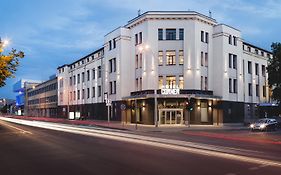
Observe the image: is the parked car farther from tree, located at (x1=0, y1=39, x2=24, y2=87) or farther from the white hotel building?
tree, located at (x1=0, y1=39, x2=24, y2=87)

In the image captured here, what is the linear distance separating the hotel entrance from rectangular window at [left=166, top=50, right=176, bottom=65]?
6682mm

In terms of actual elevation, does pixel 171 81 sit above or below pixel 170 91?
above

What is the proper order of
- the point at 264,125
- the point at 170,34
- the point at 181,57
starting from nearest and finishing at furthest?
1. the point at 264,125
2. the point at 181,57
3. the point at 170,34

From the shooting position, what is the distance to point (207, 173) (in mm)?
11023

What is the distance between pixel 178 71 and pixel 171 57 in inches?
88.8

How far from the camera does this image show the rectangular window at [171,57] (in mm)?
52347

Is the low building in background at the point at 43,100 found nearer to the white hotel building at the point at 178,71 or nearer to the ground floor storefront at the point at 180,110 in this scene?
the white hotel building at the point at 178,71

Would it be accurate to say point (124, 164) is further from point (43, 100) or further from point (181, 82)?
point (43, 100)

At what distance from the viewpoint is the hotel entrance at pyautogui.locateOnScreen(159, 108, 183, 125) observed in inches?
2018

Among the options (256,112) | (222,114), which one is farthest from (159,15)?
(256,112)

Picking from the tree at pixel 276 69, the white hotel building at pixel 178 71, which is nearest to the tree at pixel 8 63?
the white hotel building at pixel 178 71

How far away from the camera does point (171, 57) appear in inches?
2068

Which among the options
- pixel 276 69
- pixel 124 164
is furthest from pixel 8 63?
pixel 276 69

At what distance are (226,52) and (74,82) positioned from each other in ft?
136
